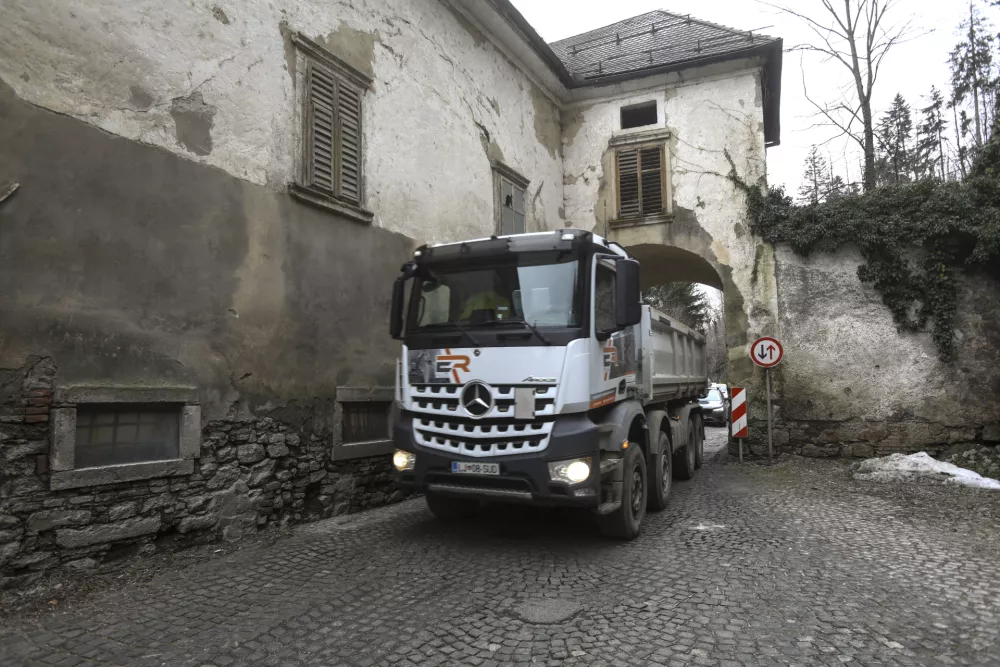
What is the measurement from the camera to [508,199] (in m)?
A: 11.1

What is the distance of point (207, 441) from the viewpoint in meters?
5.62

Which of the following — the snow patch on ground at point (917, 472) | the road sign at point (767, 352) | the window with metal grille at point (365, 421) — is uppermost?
the road sign at point (767, 352)

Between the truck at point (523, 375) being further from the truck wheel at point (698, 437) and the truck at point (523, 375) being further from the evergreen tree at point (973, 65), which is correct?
the evergreen tree at point (973, 65)

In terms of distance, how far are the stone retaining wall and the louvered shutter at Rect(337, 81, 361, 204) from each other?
2.97 metres

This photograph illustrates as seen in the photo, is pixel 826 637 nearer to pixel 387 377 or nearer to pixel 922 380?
pixel 387 377

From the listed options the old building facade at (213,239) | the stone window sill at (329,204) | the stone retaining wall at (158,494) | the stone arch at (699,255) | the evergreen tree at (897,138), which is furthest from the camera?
the evergreen tree at (897,138)

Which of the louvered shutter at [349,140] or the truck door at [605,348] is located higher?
the louvered shutter at [349,140]

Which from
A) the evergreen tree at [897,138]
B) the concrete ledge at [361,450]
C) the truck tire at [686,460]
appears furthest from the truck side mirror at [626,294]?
the evergreen tree at [897,138]

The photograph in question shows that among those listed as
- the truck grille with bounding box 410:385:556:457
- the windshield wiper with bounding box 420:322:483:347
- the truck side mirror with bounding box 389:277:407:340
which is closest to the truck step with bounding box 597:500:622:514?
the truck grille with bounding box 410:385:556:457

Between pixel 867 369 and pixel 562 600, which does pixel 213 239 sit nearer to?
pixel 562 600

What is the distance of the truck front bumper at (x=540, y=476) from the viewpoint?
494 centimetres

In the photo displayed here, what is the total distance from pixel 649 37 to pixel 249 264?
474 inches

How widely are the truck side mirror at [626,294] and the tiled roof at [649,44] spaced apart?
8810mm

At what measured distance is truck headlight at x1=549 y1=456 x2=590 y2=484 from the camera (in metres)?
4.95
